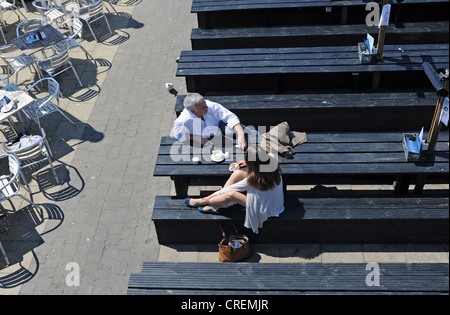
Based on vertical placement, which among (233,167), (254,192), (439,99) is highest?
(439,99)

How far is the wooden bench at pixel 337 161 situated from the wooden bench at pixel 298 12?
339 centimetres

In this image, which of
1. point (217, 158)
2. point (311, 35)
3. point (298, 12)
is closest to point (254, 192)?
point (217, 158)

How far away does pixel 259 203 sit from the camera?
5.50 meters

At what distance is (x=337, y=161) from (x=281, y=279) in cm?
169

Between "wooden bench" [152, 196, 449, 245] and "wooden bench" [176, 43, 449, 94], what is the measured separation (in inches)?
92.5

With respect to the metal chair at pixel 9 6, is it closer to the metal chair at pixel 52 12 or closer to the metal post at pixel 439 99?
the metal chair at pixel 52 12

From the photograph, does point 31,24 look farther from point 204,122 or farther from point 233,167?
point 233,167

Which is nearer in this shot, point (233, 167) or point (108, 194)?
point (233, 167)

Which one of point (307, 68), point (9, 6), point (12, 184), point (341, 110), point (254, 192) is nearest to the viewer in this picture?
point (254, 192)

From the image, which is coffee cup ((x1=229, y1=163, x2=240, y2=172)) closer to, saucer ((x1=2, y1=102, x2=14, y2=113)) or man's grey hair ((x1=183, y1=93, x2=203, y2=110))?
man's grey hair ((x1=183, y1=93, x2=203, y2=110))

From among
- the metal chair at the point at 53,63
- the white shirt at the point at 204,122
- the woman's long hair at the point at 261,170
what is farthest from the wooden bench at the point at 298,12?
the woman's long hair at the point at 261,170

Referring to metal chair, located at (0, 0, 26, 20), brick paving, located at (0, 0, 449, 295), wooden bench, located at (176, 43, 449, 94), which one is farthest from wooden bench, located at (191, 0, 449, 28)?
metal chair, located at (0, 0, 26, 20)

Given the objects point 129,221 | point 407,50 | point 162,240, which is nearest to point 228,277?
point 162,240

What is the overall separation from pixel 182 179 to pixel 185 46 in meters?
4.44
